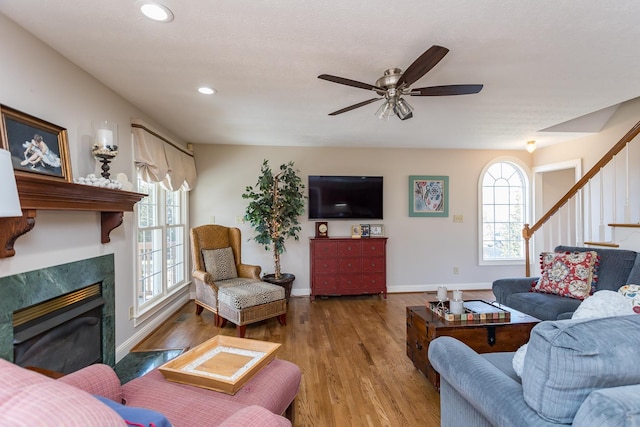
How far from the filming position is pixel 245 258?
15.3 ft

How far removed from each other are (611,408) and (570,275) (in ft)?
8.38

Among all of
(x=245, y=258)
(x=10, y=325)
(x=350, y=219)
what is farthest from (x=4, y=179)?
(x=350, y=219)

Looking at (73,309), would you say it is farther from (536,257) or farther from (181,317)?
(536,257)

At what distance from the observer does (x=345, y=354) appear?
2801mm

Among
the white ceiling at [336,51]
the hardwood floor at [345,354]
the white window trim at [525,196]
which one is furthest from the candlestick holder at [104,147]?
the white window trim at [525,196]

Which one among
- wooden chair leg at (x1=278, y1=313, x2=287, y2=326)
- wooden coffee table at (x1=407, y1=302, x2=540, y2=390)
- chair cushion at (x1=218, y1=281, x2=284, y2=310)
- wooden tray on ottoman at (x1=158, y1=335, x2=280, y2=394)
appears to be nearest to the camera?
wooden tray on ottoman at (x1=158, y1=335, x2=280, y2=394)

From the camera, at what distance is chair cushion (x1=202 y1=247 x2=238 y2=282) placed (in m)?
3.70

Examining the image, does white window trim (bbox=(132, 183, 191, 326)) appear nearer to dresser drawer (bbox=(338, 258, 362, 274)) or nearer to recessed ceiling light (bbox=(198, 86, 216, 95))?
recessed ceiling light (bbox=(198, 86, 216, 95))

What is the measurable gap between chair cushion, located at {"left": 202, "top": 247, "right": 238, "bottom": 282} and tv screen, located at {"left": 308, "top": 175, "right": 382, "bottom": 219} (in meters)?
1.38

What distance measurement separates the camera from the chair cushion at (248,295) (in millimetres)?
3140

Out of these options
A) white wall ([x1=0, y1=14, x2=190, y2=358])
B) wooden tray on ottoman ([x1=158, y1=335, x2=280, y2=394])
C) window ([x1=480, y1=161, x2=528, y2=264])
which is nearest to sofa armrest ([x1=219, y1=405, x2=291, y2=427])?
wooden tray on ottoman ([x1=158, y1=335, x2=280, y2=394])

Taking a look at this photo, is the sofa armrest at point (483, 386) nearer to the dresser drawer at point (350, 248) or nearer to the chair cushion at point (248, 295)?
the chair cushion at point (248, 295)

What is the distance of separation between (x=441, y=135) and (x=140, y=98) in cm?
353

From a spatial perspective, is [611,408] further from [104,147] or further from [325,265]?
[325,265]
